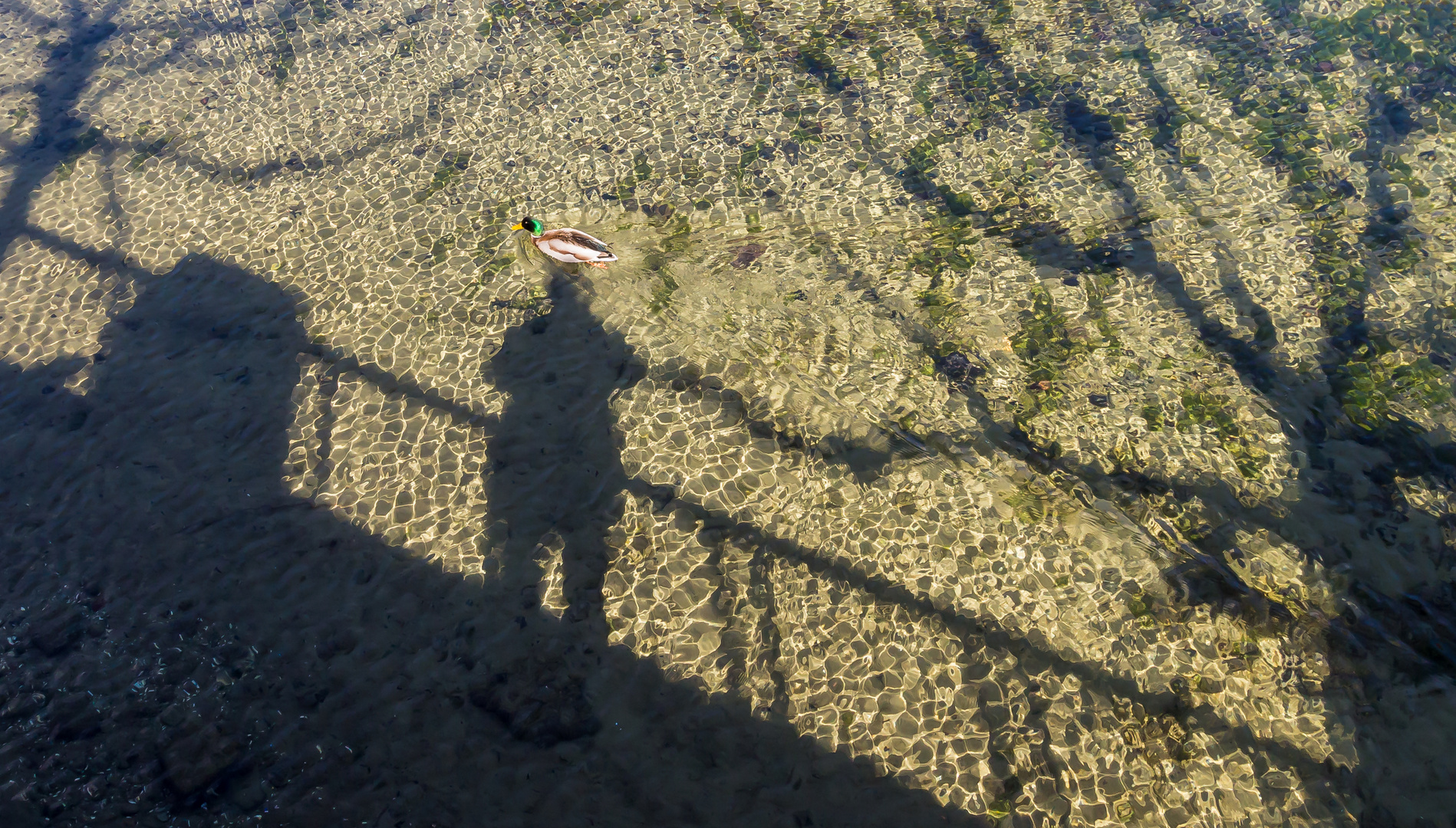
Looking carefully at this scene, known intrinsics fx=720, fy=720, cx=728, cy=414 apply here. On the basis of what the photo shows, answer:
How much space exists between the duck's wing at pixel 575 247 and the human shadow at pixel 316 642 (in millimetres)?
447

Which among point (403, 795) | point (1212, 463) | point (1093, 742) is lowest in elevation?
point (403, 795)

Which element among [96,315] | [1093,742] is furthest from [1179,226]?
[96,315]

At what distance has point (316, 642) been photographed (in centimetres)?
430

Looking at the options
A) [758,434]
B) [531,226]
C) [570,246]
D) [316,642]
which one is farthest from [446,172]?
[316,642]

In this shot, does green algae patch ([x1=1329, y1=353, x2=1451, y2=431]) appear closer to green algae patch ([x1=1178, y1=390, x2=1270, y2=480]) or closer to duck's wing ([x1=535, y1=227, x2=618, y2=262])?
green algae patch ([x1=1178, y1=390, x2=1270, y2=480])

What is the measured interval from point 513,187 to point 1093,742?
6.05 metres

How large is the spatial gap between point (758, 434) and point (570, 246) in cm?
214

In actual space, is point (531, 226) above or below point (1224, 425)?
above

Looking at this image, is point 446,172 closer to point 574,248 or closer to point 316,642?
point 574,248

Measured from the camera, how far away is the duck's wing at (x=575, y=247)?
556 centimetres

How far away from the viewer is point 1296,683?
3773 mm

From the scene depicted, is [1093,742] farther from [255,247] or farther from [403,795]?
[255,247]

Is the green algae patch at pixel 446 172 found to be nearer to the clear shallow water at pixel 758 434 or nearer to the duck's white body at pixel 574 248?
the clear shallow water at pixel 758 434

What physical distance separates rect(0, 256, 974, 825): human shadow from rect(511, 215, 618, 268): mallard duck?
1.46 feet
